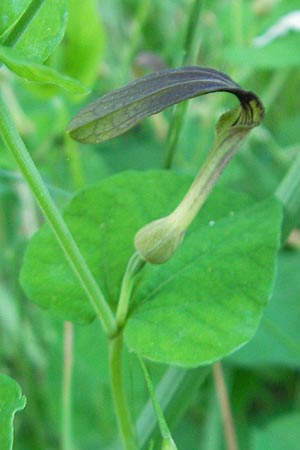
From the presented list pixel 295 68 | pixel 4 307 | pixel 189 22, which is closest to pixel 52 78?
pixel 189 22

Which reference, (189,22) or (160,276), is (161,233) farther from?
(189,22)

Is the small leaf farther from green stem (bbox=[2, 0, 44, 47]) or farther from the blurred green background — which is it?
the blurred green background

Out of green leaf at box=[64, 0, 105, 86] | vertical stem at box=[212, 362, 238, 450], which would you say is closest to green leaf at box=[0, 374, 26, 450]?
vertical stem at box=[212, 362, 238, 450]

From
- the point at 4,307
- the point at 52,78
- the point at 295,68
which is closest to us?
the point at 52,78

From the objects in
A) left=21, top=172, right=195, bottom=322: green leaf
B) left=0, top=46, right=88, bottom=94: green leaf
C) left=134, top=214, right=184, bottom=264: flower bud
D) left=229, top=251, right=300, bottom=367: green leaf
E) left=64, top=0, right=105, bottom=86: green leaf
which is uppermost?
left=0, top=46, right=88, bottom=94: green leaf

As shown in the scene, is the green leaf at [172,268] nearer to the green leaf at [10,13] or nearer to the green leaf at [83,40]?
the green leaf at [10,13]
